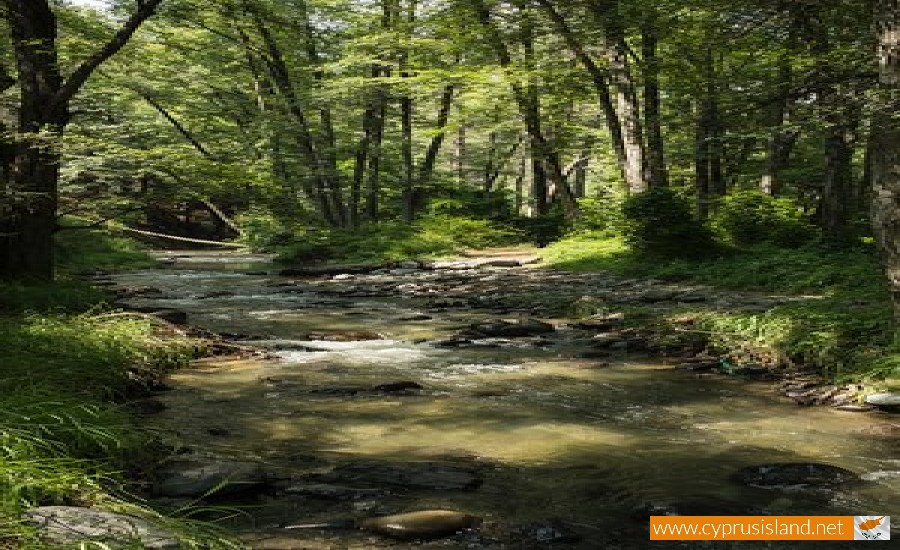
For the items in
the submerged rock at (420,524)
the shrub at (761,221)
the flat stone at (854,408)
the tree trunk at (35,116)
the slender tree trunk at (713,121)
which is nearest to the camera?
the submerged rock at (420,524)

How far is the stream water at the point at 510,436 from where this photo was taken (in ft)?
13.1

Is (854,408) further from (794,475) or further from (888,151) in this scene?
(888,151)

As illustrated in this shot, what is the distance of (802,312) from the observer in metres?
8.27

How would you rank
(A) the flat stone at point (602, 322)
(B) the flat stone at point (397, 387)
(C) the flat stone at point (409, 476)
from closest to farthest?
(C) the flat stone at point (409, 476) < (B) the flat stone at point (397, 387) < (A) the flat stone at point (602, 322)

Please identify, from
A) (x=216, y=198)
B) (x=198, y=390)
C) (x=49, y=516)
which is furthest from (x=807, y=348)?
(x=216, y=198)

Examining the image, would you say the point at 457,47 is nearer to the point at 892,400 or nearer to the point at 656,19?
the point at 656,19

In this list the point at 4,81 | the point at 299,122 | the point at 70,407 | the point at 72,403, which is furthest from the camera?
the point at 299,122

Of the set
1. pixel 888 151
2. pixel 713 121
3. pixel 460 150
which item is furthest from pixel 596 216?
pixel 460 150

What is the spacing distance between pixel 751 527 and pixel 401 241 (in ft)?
65.3

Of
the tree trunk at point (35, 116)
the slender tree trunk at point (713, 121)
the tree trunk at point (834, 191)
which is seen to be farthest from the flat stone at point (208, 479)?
the tree trunk at point (834, 191)

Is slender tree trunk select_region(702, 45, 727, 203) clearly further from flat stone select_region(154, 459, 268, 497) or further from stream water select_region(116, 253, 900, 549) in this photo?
flat stone select_region(154, 459, 268, 497)

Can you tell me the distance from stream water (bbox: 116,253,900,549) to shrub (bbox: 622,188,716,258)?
608cm

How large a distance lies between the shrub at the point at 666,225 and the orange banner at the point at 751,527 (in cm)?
1157

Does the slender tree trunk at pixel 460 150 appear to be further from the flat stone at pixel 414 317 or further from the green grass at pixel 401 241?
the flat stone at pixel 414 317
